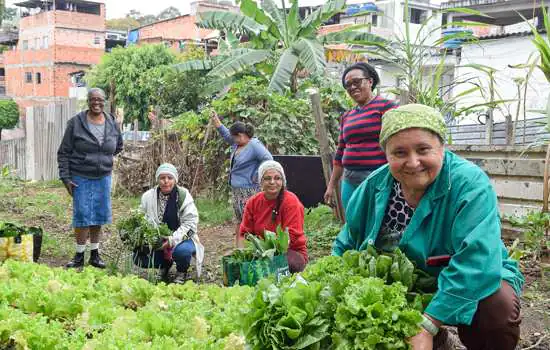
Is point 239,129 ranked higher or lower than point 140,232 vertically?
higher

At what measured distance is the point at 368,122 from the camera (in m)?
5.05

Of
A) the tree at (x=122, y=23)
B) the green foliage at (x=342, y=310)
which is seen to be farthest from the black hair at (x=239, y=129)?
the tree at (x=122, y=23)

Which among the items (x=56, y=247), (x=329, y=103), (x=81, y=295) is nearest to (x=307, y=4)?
(x=329, y=103)

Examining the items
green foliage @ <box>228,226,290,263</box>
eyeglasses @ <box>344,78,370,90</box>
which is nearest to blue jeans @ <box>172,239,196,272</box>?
green foliage @ <box>228,226,290,263</box>

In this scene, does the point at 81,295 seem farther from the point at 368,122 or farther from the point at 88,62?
the point at 88,62

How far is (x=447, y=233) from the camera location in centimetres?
251

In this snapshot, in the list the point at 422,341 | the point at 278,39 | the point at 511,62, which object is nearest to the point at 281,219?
the point at 422,341

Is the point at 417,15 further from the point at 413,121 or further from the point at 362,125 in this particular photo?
the point at 413,121

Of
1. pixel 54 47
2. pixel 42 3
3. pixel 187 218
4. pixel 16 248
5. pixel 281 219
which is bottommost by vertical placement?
pixel 16 248

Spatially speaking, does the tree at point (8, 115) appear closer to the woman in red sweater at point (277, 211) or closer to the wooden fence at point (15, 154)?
the wooden fence at point (15, 154)

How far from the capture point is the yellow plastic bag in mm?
5688

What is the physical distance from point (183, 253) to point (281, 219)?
46.1 inches

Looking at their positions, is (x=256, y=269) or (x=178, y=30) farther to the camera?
(x=178, y=30)

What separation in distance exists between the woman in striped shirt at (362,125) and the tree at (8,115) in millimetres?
34764
